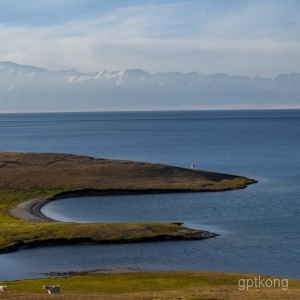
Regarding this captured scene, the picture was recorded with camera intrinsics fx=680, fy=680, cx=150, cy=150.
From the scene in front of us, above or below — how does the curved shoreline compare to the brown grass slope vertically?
below

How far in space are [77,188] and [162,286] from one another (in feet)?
244

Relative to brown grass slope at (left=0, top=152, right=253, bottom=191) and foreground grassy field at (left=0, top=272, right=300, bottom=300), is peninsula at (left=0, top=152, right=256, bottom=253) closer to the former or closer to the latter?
brown grass slope at (left=0, top=152, right=253, bottom=191)

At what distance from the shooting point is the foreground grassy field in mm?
46688

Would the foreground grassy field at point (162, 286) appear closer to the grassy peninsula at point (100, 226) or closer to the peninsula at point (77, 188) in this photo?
the grassy peninsula at point (100, 226)

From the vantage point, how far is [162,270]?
216 feet

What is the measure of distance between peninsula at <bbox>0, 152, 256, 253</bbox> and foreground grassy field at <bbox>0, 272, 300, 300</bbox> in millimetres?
17956

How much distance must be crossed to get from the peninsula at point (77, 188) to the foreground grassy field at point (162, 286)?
1796 cm

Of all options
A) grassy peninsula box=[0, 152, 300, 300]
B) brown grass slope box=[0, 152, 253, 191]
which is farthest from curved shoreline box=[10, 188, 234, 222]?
brown grass slope box=[0, 152, 253, 191]

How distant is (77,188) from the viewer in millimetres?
129125

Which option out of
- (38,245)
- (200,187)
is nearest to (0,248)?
(38,245)

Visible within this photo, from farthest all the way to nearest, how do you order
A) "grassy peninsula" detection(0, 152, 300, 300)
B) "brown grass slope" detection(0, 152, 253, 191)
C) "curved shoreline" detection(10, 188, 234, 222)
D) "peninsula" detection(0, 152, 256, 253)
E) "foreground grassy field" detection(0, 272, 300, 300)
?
"brown grass slope" detection(0, 152, 253, 191) < "curved shoreline" detection(10, 188, 234, 222) < "peninsula" detection(0, 152, 256, 253) < "grassy peninsula" detection(0, 152, 300, 300) < "foreground grassy field" detection(0, 272, 300, 300)

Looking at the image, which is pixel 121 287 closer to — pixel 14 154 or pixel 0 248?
pixel 0 248

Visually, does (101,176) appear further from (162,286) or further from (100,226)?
(162,286)

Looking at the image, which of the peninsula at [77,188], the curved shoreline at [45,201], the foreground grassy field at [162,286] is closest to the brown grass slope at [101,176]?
the peninsula at [77,188]
